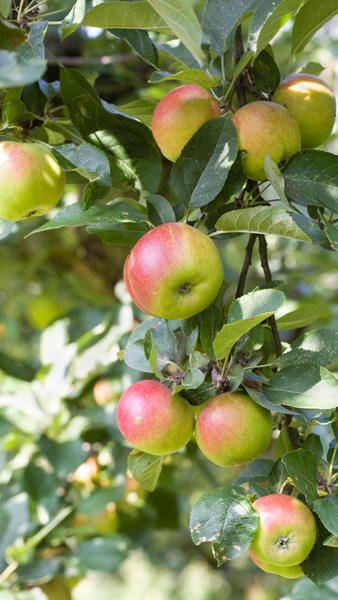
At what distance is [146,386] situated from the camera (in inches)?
29.6

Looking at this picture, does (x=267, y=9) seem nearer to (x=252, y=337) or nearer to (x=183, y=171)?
(x=183, y=171)

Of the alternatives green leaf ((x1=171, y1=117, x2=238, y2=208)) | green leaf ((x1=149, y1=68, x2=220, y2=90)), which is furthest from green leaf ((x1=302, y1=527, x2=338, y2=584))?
green leaf ((x1=149, y1=68, x2=220, y2=90))

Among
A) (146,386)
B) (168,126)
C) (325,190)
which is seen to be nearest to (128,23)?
(168,126)

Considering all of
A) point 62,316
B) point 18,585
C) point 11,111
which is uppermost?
point 11,111

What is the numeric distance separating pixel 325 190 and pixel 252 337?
168 mm

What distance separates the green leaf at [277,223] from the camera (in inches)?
27.1

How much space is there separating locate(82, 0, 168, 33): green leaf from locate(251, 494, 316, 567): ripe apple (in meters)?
0.49

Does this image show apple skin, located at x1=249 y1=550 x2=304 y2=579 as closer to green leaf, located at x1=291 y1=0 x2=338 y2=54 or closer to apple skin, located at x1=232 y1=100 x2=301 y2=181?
apple skin, located at x1=232 y1=100 x2=301 y2=181

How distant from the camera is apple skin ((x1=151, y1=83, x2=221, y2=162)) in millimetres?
754

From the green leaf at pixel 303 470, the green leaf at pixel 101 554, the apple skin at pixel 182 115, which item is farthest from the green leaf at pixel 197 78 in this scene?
the green leaf at pixel 101 554

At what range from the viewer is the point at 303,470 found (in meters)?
0.67

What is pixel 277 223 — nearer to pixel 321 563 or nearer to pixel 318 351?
pixel 318 351

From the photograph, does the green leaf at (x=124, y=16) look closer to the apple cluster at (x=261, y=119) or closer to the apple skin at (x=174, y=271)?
the apple cluster at (x=261, y=119)

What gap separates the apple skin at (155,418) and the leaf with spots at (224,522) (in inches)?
3.0
